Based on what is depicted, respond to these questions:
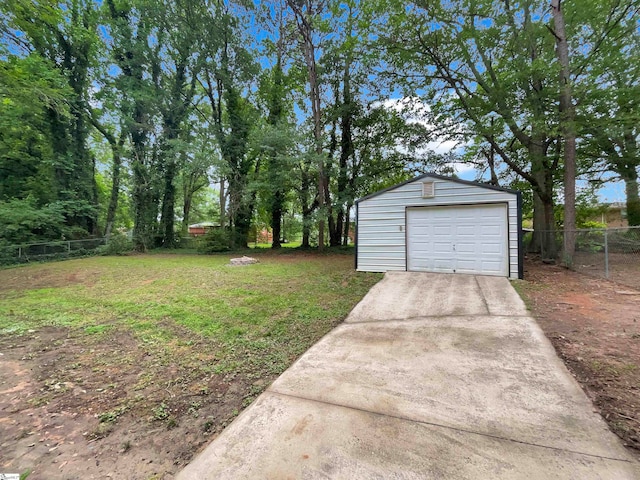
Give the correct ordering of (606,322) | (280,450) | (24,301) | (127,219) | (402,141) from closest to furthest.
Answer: (280,450), (606,322), (24,301), (402,141), (127,219)

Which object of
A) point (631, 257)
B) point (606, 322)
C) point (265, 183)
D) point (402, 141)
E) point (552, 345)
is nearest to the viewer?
point (552, 345)

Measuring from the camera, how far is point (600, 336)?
3209mm

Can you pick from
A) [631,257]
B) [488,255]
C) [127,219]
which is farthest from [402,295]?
[127,219]

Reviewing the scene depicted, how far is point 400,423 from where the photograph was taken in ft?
5.99

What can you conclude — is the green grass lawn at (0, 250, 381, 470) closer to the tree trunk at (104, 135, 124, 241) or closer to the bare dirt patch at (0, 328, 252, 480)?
the bare dirt patch at (0, 328, 252, 480)

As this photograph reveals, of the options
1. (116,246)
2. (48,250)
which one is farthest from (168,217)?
(48,250)

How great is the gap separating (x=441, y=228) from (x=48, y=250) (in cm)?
1540

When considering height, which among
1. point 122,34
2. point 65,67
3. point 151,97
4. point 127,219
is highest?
point 122,34

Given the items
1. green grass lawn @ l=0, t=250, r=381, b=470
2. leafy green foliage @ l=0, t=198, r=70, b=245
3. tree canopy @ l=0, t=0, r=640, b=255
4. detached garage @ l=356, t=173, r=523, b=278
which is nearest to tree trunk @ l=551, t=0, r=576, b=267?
tree canopy @ l=0, t=0, r=640, b=255

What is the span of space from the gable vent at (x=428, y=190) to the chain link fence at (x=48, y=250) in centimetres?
1487

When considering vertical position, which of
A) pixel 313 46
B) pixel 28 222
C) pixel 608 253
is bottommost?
pixel 608 253

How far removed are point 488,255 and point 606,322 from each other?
10.9 feet

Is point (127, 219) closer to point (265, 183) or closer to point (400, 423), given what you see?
point (265, 183)

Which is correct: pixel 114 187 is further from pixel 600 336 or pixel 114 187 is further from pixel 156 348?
pixel 600 336
